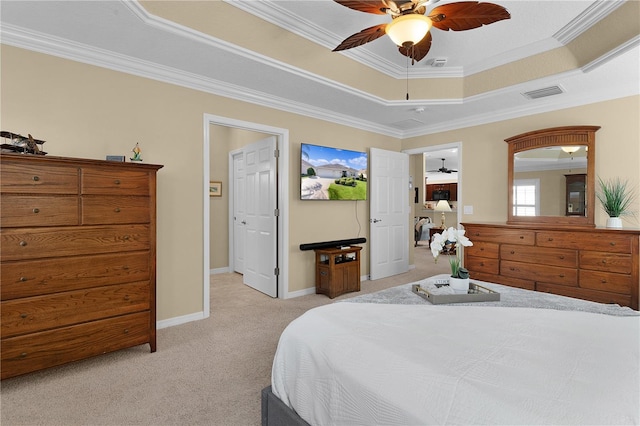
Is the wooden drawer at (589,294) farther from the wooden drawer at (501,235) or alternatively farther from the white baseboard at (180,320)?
the white baseboard at (180,320)

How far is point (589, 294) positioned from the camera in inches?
123

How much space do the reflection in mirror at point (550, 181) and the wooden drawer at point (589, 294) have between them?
98 centimetres

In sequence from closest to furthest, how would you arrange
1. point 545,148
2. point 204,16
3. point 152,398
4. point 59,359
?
1. point 152,398
2. point 59,359
3. point 204,16
4. point 545,148

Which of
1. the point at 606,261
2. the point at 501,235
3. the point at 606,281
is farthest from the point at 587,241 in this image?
the point at 501,235

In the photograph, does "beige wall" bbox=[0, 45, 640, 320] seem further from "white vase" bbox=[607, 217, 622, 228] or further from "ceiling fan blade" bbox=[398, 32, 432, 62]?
"ceiling fan blade" bbox=[398, 32, 432, 62]

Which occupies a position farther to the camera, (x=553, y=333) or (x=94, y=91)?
(x=94, y=91)

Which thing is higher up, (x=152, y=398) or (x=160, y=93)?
(x=160, y=93)

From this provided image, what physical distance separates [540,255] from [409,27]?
9.74 ft

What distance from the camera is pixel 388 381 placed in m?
1.04

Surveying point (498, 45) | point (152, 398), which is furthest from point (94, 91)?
point (498, 45)

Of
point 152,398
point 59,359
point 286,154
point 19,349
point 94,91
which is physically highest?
point 94,91

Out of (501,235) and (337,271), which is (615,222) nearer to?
(501,235)

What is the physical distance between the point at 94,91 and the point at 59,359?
2231 millimetres

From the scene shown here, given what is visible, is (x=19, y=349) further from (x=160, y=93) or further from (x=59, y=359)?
(x=160, y=93)
